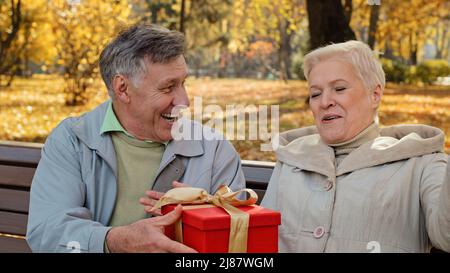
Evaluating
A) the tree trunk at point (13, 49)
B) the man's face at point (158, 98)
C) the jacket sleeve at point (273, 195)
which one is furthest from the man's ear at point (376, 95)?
the tree trunk at point (13, 49)

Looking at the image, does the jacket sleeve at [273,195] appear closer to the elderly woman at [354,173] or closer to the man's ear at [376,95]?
the elderly woman at [354,173]

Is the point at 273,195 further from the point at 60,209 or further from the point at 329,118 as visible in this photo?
the point at 60,209

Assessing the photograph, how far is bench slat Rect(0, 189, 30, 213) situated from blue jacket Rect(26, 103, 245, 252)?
3.08ft

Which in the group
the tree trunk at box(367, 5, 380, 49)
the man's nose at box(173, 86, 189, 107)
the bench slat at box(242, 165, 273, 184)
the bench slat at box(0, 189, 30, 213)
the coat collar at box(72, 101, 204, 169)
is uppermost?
the tree trunk at box(367, 5, 380, 49)

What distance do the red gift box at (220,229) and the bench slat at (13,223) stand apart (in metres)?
1.72

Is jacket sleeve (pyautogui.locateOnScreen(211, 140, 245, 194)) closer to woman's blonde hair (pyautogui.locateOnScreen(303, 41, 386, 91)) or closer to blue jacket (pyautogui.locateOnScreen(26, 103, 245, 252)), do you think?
blue jacket (pyautogui.locateOnScreen(26, 103, 245, 252))

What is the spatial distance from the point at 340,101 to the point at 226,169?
540 millimetres

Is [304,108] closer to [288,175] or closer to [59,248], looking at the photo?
[288,175]

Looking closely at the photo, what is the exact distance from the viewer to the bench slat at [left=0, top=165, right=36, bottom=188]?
346cm

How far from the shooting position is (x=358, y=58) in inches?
97.0

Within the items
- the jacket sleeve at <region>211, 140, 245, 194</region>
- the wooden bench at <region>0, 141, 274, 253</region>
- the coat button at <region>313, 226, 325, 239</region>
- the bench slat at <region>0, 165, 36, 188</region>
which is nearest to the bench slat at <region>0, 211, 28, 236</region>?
the wooden bench at <region>0, 141, 274, 253</region>

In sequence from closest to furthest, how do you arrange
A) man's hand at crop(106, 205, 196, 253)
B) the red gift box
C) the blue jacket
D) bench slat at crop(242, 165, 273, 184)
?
the red gift box → man's hand at crop(106, 205, 196, 253) → the blue jacket → bench slat at crop(242, 165, 273, 184)

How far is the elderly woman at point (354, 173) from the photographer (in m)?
2.29
